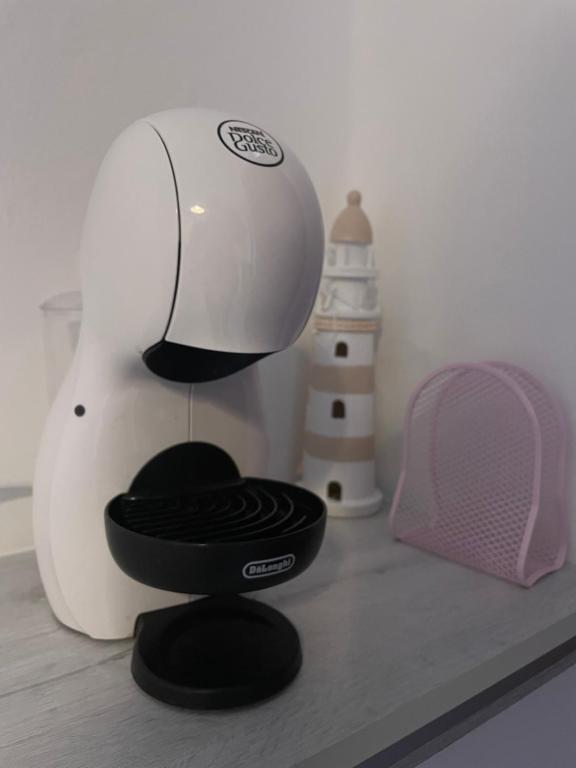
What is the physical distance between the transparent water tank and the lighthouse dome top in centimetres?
33

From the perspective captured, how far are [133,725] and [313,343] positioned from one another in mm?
539

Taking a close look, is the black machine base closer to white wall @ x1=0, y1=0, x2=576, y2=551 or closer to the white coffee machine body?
the white coffee machine body

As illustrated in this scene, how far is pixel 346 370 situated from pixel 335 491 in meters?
0.16

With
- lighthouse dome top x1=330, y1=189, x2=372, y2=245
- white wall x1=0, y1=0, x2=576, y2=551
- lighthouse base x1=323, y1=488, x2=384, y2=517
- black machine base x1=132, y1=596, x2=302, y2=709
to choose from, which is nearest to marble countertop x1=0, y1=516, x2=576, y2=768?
black machine base x1=132, y1=596, x2=302, y2=709

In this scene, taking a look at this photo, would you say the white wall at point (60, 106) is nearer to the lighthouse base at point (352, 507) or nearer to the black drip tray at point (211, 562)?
the black drip tray at point (211, 562)

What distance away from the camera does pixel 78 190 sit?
0.74 m

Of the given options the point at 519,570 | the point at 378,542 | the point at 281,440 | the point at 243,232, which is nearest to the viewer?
the point at 243,232

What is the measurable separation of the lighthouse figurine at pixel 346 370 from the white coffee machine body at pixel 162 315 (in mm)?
256

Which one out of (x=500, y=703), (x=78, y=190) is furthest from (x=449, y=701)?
(x=78, y=190)

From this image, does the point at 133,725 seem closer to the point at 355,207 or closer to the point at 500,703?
the point at 500,703

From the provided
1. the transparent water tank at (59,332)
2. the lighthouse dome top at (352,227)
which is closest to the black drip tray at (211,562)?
the transparent water tank at (59,332)

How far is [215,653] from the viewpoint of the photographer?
535mm

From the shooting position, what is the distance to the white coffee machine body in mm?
474

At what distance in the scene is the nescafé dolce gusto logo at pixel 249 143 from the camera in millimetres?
487
